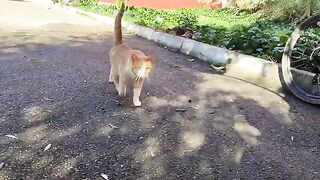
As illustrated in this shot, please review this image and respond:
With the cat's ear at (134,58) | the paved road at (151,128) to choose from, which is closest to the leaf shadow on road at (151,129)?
the paved road at (151,128)

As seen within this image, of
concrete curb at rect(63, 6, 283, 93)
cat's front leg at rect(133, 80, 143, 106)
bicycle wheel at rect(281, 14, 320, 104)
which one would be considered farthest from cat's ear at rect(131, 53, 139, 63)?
concrete curb at rect(63, 6, 283, 93)

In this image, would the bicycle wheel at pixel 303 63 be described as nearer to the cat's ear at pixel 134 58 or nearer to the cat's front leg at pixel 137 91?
the cat's front leg at pixel 137 91

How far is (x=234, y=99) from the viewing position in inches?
184

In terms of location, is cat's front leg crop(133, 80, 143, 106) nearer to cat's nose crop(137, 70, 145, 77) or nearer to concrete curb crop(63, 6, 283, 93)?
cat's nose crop(137, 70, 145, 77)

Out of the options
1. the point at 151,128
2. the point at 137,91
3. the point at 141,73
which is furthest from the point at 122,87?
the point at 151,128

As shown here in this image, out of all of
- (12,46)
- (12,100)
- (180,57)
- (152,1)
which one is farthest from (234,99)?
(152,1)

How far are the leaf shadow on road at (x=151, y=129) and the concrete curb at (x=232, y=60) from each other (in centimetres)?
25

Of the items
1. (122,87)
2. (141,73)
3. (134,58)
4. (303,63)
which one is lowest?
(122,87)

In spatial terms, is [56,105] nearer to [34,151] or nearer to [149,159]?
[34,151]

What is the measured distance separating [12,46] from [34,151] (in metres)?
4.59

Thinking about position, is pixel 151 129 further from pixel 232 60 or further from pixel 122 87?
pixel 232 60

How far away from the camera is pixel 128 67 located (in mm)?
3721

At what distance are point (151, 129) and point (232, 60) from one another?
2.88 m

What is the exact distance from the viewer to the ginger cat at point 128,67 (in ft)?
11.8
